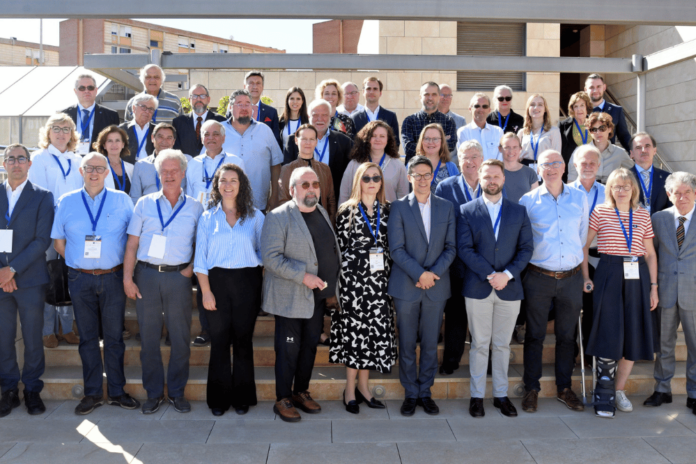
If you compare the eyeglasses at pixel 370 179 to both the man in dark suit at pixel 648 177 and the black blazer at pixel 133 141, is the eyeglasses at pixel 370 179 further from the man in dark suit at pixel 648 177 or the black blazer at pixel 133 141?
the man in dark suit at pixel 648 177

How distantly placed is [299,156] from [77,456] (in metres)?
2.85

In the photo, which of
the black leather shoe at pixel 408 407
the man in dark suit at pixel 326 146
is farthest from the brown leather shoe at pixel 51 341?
the black leather shoe at pixel 408 407

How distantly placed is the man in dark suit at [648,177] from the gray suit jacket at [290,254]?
3.29 m

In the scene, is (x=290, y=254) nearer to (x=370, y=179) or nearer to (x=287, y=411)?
(x=370, y=179)

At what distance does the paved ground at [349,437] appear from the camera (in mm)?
3578

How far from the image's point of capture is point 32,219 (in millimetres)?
4227

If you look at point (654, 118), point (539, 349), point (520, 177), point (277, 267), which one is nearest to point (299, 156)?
point (277, 267)

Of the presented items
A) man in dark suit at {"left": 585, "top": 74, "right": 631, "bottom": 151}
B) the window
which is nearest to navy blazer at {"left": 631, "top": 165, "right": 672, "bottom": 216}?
man in dark suit at {"left": 585, "top": 74, "right": 631, "bottom": 151}

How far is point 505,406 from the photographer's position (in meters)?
4.30

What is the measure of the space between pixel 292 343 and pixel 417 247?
3.97 feet

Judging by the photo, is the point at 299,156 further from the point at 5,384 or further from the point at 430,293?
the point at 5,384

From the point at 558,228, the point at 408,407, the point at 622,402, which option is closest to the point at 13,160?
the point at 408,407

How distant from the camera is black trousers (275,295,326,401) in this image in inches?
166

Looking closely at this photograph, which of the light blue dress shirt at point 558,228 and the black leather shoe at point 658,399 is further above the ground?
the light blue dress shirt at point 558,228
